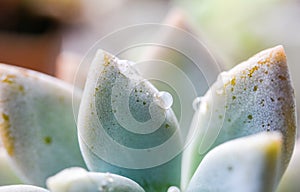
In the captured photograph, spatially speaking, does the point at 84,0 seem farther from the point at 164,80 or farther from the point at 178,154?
the point at 178,154

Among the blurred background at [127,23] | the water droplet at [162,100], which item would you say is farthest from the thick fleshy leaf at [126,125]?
the blurred background at [127,23]

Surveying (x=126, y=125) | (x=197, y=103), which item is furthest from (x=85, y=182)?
(x=197, y=103)

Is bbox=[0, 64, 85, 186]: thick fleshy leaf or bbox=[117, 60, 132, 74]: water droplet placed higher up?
bbox=[117, 60, 132, 74]: water droplet

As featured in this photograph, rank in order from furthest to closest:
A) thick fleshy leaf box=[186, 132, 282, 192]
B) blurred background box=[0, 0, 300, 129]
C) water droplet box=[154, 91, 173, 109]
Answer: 1. blurred background box=[0, 0, 300, 129]
2. water droplet box=[154, 91, 173, 109]
3. thick fleshy leaf box=[186, 132, 282, 192]

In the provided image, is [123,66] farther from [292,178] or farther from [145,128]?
[292,178]

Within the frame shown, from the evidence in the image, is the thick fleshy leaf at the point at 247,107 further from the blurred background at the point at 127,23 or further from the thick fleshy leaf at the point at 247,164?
the blurred background at the point at 127,23

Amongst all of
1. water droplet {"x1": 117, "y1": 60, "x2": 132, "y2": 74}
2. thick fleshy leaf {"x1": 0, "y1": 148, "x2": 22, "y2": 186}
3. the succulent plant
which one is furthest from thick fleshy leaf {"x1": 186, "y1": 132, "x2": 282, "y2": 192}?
thick fleshy leaf {"x1": 0, "y1": 148, "x2": 22, "y2": 186}

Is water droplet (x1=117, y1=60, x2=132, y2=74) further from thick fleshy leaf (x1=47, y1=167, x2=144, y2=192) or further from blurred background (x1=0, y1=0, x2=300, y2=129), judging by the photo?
blurred background (x1=0, y1=0, x2=300, y2=129)
